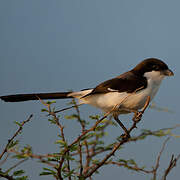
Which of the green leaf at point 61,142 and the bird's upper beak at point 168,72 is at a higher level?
the green leaf at point 61,142

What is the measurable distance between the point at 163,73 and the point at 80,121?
1858mm

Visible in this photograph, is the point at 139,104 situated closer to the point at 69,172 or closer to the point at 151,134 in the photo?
the point at 151,134

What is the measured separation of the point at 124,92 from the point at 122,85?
120 millimetres

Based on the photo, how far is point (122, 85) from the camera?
3.73 m

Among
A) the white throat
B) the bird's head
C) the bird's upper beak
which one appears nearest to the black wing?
the white throat

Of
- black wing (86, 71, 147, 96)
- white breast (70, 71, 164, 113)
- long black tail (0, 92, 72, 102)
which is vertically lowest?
white breast (70, 71, 164, 113)

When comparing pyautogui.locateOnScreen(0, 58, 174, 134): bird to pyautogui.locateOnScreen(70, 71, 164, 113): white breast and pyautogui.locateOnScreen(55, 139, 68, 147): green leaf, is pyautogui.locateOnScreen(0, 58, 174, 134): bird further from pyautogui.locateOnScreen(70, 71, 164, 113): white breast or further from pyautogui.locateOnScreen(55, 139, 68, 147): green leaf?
pyautogui.locateOnScreen(55, 139, 68, 147): green leaf

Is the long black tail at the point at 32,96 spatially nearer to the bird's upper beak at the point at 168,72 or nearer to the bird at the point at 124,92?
the bird at the point at 124,92

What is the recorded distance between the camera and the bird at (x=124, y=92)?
3.62 m

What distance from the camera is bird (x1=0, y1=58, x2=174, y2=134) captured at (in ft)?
11.9

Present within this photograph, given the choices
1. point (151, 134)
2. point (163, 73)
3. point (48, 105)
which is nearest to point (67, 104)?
point (48, 105)

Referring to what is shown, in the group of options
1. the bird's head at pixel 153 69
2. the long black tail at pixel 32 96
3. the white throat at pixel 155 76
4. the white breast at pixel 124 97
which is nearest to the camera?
the white breast at pixel 124 97

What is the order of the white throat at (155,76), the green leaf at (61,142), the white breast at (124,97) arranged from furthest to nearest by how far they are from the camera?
the white throat at (155,76)
the white breast at (124,97)
the green leaf at (61,142)

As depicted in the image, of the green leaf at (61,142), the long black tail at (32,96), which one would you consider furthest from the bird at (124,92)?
the green leaf at (61,142)
